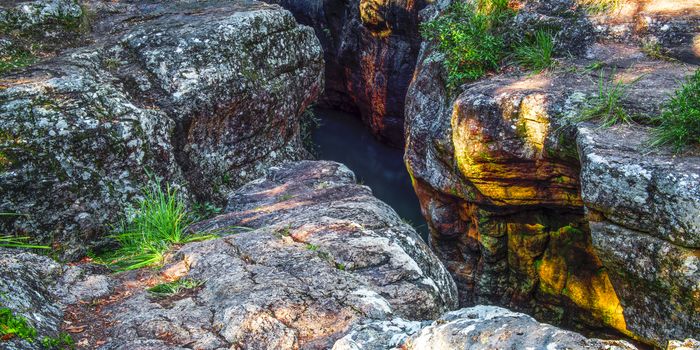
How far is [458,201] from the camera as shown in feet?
30.3

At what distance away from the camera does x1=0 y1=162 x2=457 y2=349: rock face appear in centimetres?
348

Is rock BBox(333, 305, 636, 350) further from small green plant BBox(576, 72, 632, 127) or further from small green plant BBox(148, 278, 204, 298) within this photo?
small green plant BBox(576, 72, 632, 127)

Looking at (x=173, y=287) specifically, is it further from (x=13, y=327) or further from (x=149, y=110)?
(x=149, y=110)

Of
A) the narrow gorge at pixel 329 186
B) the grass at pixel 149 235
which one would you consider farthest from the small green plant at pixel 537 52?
the grass at pixel 149 235

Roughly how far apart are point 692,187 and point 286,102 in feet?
16.0

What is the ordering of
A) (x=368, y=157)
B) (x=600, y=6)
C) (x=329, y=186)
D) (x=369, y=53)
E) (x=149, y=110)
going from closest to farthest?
(x=149, y=110), (x=329, y=186), (x=600, y=6), (x=369, y=53), (x=368, y=157)

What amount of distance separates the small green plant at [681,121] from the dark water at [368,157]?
29.7ft

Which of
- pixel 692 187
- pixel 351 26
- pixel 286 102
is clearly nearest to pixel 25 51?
pixel 286 102

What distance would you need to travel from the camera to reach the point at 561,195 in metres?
Answer: 7.33

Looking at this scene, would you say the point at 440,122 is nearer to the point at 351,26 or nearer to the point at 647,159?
the point at 647,159

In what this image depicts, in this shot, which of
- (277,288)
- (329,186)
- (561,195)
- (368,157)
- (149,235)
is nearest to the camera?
(277,288)

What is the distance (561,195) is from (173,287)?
502 centimetres

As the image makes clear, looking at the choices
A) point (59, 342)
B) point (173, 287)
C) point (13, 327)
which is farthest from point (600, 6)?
point (13, 327)

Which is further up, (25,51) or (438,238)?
(25,51)
